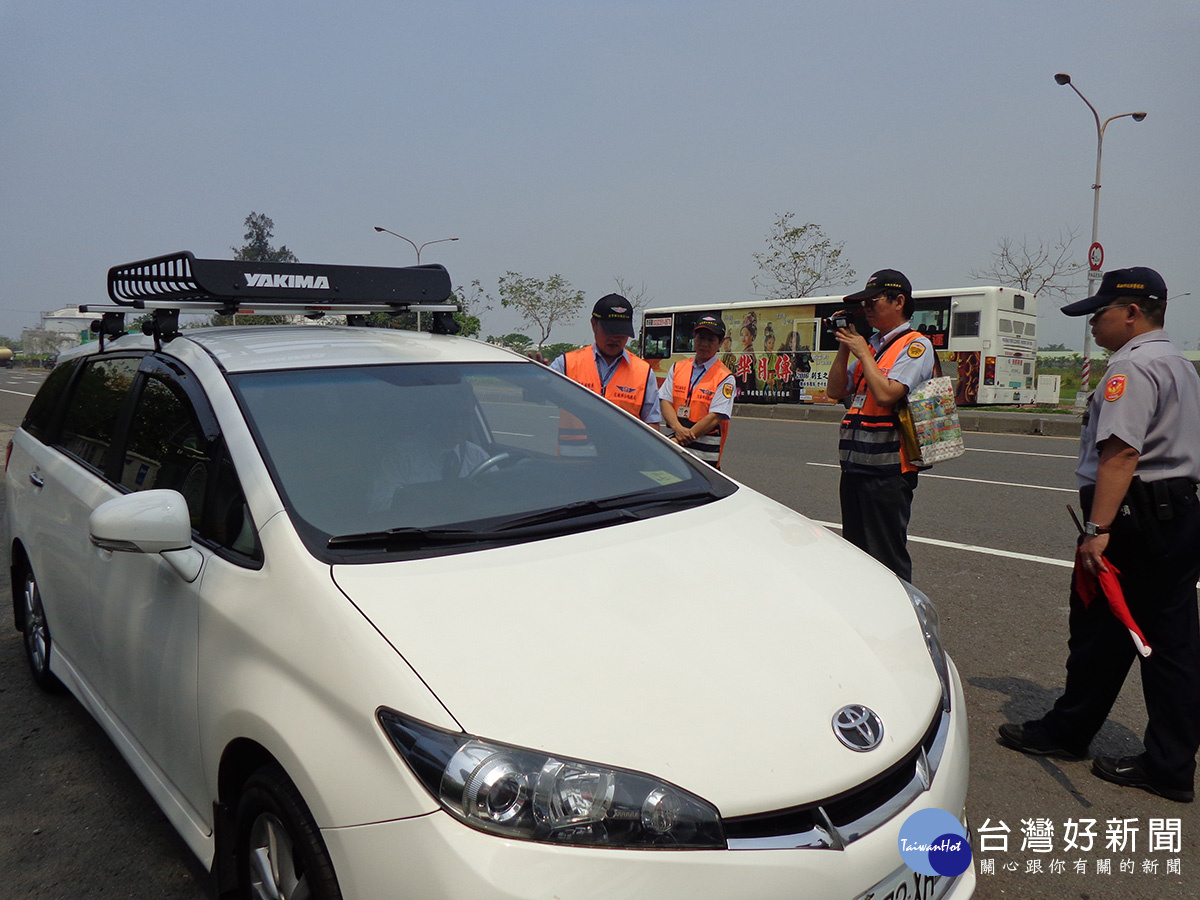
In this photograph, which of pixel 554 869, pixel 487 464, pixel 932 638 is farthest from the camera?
pixel 487 464

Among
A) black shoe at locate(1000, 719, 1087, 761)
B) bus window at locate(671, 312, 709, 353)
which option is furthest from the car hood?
bus window at locate(671, 312, 709, 353)

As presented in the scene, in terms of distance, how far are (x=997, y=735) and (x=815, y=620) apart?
189 cm

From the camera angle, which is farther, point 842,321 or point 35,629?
point 842,321

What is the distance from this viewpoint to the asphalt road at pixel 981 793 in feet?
8.10

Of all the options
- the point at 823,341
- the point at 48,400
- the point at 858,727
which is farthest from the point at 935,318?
the point at 858,727

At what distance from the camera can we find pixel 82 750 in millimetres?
3236

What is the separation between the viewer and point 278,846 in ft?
5.91

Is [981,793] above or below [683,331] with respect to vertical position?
below

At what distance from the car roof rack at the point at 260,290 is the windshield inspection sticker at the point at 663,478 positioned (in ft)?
4.18

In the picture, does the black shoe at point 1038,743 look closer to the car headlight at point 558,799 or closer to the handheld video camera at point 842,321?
the handheld video camera at point 842,321

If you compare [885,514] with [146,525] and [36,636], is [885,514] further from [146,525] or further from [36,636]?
[36,636]

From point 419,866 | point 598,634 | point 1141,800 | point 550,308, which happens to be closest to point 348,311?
point 598,634

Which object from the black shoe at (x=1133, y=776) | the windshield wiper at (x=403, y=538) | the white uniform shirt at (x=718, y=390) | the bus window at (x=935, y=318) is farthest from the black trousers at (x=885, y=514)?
the bus window at (x=935, y=318)

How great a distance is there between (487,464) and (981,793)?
199 cm
